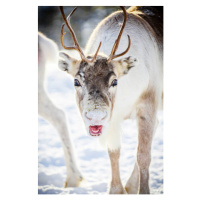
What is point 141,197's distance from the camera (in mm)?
2777

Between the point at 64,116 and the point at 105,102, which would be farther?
the point at 64,116

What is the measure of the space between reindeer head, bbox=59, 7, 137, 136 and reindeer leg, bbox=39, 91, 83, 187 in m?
0.47

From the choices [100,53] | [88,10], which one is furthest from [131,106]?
[88,10]

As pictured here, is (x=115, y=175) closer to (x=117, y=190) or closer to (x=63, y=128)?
(x=117, y=190)

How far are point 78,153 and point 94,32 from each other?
0.99 metres

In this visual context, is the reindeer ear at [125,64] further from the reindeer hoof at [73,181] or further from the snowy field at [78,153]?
the reindeer hoof at [73,181]

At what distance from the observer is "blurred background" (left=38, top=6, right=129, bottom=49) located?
9.44 feet

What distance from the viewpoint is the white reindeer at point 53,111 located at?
115 inches

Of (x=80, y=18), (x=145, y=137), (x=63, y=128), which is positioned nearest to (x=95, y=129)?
(x=145, y=137)

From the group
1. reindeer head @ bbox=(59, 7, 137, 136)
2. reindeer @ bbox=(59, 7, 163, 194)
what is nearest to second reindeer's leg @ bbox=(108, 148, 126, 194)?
reindeer @ bbox=(59, 7, 163, 194)

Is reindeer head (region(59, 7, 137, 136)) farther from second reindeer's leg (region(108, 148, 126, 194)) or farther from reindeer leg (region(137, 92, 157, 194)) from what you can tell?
second reindeer's leg (region(108, 148, 126, 194))

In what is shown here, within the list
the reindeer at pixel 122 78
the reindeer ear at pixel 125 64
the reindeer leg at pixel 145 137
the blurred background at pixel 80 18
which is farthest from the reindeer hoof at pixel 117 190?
the blurred background at pixel 80 18

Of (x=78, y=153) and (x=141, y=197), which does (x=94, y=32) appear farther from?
(x=141, y=197)
